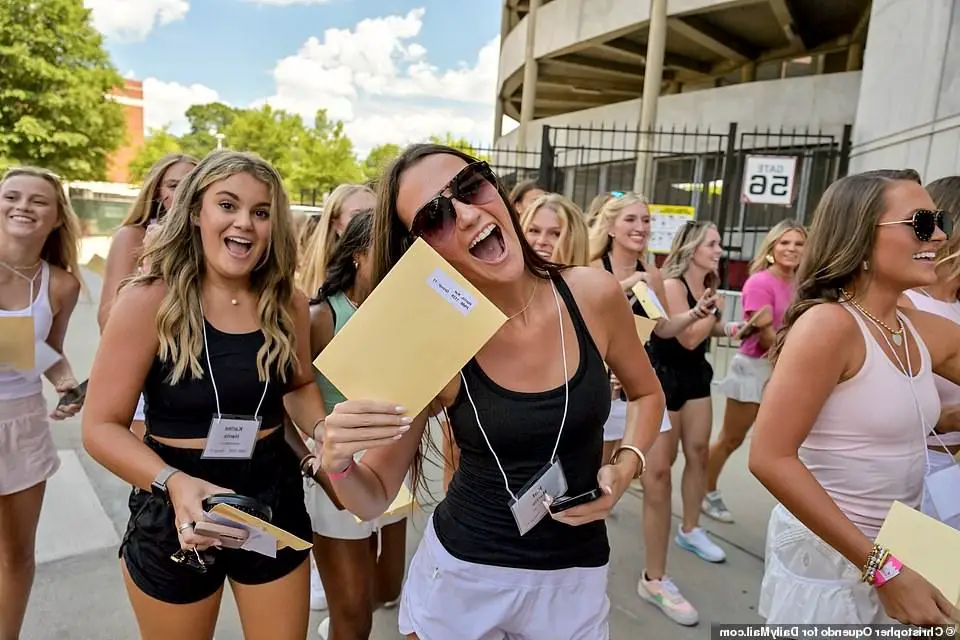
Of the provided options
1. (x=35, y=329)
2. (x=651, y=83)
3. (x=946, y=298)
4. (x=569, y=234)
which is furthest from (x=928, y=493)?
(x=651, y=83)

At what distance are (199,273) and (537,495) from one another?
128 centimetres

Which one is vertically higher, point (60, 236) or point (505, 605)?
point (60, 236)

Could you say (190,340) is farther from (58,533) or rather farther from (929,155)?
(929,155)

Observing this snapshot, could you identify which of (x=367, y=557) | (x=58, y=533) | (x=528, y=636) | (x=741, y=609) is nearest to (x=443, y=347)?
(x=528, y=636)

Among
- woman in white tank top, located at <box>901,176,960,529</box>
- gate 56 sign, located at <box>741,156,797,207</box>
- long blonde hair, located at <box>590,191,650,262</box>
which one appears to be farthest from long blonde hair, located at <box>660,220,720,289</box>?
gate 56 sign, located at <box>741,156,797,207</box>

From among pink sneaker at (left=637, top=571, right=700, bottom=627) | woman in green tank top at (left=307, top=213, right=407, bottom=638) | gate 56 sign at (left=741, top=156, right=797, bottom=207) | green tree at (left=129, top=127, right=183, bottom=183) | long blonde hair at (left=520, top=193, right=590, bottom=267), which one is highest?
green tree at (left=129, top=127, right=183, bottom=183)

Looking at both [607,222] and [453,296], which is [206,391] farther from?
[607,222]

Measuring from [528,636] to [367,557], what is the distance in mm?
1088

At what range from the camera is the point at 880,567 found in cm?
146

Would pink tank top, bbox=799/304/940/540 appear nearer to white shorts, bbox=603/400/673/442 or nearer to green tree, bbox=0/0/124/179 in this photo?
white shorts, bbox=603/400/673/442

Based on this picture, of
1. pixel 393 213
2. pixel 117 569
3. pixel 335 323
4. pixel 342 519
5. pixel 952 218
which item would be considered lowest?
pixel 117 569

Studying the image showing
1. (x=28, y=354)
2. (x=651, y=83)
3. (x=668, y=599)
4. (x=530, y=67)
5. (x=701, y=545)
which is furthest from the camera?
(x=530, y=67)

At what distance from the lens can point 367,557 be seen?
2324 mm

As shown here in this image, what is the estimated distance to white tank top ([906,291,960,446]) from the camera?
2.11 meters
